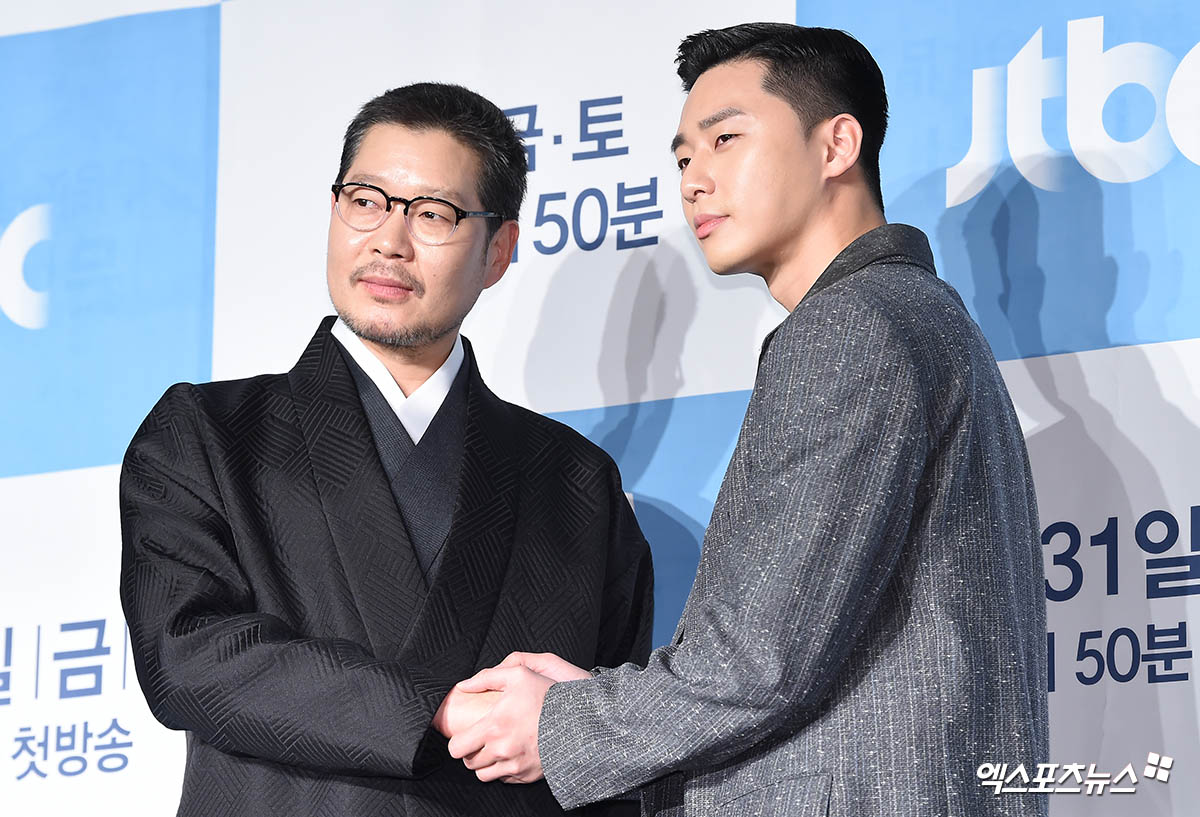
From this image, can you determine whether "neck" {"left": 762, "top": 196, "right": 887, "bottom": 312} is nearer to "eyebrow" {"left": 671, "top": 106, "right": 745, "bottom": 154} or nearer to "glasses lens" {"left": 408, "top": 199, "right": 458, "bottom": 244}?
"eyebrow" {"left": 671, "top": 106, "right": 745, "bottom": 154}

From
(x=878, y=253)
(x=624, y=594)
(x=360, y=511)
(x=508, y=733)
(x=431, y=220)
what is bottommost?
(x=508, y=733)

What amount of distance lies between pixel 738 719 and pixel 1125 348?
0.97m

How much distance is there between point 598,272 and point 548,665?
94cm

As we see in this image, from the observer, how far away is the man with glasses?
1696mm

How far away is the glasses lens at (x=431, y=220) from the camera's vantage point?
6.68 feet

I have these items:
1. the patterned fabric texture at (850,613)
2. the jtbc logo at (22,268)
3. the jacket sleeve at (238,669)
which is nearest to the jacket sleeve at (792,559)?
the patterned fabric texture at (850,613)

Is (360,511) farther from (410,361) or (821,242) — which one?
(821,242)

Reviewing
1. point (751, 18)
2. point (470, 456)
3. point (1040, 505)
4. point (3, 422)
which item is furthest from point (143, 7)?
point (1040, 505)

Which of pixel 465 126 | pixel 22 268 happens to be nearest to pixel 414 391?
pixel 465 126

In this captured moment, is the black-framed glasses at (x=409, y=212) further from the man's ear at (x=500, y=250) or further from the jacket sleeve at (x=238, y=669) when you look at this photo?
the jacket sleeve at (x=238, y=669)

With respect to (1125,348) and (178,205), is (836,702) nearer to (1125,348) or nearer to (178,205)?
(1125,348)

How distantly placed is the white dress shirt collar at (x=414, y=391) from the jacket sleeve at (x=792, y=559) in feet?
1.96

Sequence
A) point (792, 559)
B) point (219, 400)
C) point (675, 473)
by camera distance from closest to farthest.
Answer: point (792, 559)
point (219, 400)
point (675, 473)

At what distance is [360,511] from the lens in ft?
6.12
